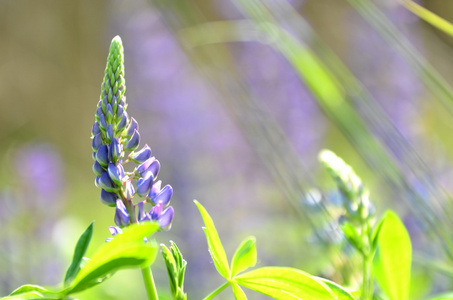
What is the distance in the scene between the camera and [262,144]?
81 cm

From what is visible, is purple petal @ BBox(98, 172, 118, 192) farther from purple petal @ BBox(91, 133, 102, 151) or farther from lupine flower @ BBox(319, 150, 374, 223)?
lupine flower @ BBox(319, 150, 374, 223)

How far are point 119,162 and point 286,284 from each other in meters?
0.14

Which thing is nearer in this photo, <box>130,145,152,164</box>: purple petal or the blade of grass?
<box>130,145,152,164</box>: purple petal

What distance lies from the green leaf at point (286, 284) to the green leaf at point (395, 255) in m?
0.08

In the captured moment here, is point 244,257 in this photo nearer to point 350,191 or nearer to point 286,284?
point 286,284

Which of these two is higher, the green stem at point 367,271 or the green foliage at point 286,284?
the green foliage at point 286,284

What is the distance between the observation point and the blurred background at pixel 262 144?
68cm

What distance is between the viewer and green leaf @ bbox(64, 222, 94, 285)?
32 cm

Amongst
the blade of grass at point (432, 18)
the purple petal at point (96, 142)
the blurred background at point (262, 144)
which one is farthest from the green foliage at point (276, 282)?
the blade of grass at point (432, 18)

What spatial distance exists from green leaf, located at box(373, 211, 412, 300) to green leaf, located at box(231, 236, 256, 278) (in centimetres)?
9

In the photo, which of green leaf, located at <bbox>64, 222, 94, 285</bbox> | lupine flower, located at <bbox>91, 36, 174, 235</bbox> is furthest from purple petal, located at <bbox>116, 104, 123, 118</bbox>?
green leaf, located at <bbox>64, 222, 94, 285</bbox>

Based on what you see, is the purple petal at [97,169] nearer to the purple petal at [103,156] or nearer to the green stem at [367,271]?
the purple petal at [103,156]

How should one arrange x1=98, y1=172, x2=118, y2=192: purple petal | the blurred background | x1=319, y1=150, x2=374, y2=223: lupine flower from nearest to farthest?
x1=98, y1=172, x2=118, y2=192: purple petal, x1=319, y1=150, x2=374, y2=223: lupine flower, the blurred background

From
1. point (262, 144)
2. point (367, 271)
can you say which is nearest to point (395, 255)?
point (367, 271)
